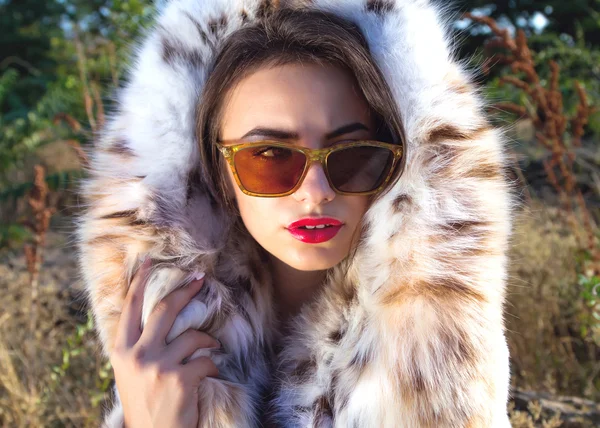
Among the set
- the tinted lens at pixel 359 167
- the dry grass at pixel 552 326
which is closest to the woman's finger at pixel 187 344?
the tinted lens at pixel 359 167

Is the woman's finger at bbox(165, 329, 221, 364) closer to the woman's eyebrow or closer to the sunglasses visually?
the sunglasses

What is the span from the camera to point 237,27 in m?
1.42

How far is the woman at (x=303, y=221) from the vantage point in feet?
3.84

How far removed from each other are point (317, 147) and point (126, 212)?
0.52 m

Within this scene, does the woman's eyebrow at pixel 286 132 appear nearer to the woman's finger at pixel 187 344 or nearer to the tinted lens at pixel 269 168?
the tinted lens at pixel 269 168

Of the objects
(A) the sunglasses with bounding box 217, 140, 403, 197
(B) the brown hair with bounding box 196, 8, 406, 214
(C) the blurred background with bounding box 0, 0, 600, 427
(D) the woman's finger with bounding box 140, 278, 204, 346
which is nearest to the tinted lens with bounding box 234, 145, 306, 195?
(A) the sunglasses with bounding box 217, 140, 403, 197

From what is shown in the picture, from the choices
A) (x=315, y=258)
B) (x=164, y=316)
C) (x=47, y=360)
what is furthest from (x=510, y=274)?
(x=47, y=360)

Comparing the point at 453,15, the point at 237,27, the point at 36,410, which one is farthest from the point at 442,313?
the point at 36,410

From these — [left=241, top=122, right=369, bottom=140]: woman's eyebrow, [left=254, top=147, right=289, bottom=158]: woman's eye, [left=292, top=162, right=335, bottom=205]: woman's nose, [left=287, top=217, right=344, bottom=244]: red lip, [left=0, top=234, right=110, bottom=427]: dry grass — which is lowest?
[left=0, top=234, right=110, bottom=427]: dry grass

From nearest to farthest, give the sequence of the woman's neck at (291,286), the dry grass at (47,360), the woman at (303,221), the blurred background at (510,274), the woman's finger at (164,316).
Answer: the woman at (303,221)
the woman's finger at (164,316)
the woman's neck at (291,286)
the blurred background at (510,274)
the dry grass at (47,360)

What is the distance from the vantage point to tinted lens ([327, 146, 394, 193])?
124 centimetres

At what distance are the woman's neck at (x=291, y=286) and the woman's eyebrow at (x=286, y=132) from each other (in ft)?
1.38

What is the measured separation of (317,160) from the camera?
1.23 metres

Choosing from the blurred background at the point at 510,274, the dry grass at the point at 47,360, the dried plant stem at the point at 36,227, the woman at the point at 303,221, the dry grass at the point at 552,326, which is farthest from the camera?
the dry grass at the point at 552,326
